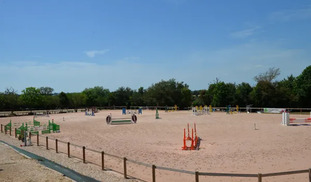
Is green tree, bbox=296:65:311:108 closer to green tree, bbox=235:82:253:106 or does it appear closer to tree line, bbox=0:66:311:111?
tree line, bbox=0:66:311:111

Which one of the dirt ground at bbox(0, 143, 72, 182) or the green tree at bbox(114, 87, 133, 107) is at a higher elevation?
the green tree at bbox(114, 87, 133, 107)

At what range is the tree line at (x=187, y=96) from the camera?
50375 millimetres

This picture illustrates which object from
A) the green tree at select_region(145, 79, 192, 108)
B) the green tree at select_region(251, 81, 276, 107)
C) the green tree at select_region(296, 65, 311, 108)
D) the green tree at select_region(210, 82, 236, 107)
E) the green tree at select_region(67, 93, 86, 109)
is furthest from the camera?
the green tree at select_region(67, 93, 86, 109)

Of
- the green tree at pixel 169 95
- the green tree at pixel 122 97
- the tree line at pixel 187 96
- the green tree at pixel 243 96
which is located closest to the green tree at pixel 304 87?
the tree line at pixel 187 96

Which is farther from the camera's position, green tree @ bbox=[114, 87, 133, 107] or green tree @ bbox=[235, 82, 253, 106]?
green tree @ bbox=[114, 87, 133, 107]

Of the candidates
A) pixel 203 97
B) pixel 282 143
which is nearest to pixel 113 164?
pixel 282 143

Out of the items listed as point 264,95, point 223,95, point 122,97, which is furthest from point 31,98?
point 264,95

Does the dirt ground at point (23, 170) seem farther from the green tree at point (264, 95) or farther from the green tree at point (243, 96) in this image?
the green tree at point (243, 96)

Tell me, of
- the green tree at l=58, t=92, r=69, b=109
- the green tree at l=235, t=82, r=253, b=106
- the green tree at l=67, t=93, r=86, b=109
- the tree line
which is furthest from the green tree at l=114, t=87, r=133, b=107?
the green tree at l=235, t=82, r=253, b=106

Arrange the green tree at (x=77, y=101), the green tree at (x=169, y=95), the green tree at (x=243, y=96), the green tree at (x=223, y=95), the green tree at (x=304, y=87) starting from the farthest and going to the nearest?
the green tree at (x=77, y=101)
the green tree at (x=169, y=95)
the green tree at (x=223, y=95)
the green tree at (x=243, y=96)
the green tree at (x=304, y=87)

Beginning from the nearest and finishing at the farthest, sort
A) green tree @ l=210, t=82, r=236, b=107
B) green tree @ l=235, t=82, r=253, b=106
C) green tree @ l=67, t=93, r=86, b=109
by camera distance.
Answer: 1. green tree @ l=235, t=82, r=253, b=106
2. green tree @ l=210, t=82, r=236, b=107
3. green tree @ l=67, t=93, r=86, b=109

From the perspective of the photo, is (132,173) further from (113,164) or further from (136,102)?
(136,102)

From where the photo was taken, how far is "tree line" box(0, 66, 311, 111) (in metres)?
50.4

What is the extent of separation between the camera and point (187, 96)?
69.4 m
